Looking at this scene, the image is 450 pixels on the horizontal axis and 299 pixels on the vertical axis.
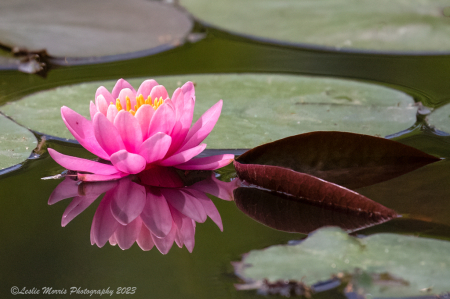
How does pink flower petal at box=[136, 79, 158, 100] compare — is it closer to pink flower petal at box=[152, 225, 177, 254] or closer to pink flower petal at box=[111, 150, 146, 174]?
pink flower petal at box=[111, 150, 146, 174]

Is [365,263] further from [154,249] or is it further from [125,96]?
[125,96]

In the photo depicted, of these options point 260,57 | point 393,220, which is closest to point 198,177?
point 393,220

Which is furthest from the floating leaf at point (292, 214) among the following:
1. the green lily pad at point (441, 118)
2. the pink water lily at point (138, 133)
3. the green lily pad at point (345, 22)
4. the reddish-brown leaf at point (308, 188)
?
the green lily pad at point (345, 22)

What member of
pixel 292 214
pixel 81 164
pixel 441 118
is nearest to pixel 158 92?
pixel 81 164

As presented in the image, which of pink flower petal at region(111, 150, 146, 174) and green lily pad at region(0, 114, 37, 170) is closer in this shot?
pink flower petal at region(111, 150, 146, 174)

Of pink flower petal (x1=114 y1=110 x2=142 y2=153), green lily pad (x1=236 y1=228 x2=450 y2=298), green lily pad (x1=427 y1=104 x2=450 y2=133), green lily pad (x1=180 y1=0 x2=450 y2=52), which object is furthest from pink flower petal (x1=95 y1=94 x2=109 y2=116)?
green lily pad (x1=180 y1=0 x2=450 y2=52)

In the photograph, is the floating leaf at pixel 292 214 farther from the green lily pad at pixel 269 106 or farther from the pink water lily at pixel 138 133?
the green lily pad at pixel 269 106
